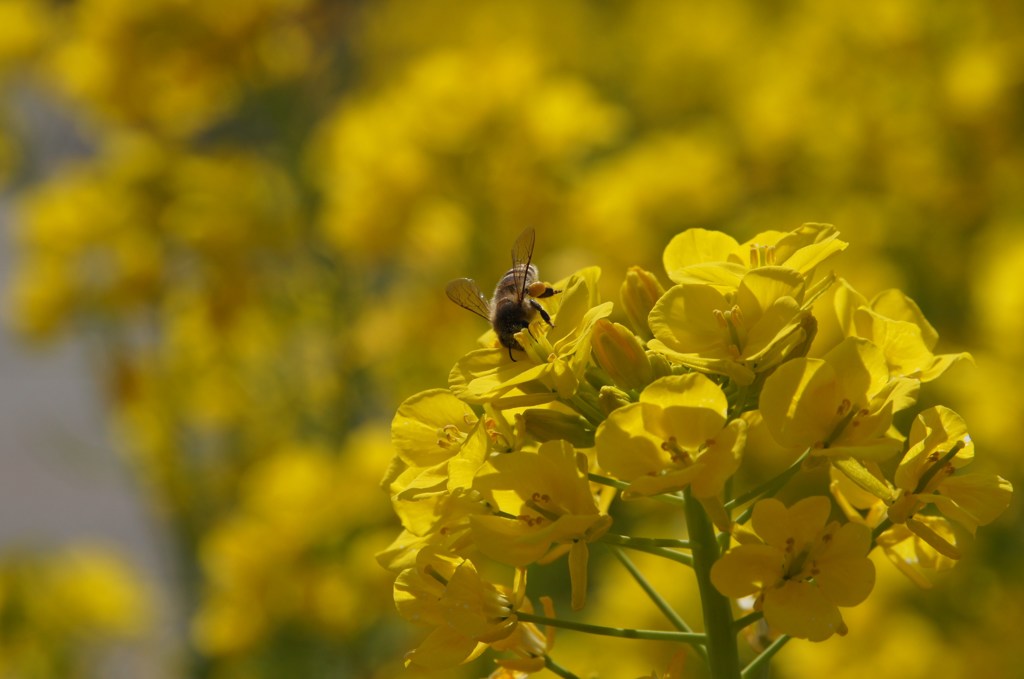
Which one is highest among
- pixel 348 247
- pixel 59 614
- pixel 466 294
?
pixel 466 294

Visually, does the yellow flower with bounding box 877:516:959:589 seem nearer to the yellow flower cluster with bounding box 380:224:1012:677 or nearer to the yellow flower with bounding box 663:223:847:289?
the yellow flower cluster with bounding box 380:224:1012:677

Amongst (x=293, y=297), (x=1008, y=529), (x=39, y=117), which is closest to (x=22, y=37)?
(x=293, y=297)

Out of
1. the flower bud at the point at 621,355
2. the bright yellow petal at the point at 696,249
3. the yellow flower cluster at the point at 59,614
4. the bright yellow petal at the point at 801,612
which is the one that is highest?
the bright yellow petal at the point at 696,249

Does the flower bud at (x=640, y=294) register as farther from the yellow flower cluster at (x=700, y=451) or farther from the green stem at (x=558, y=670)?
the green stem at (x=558, y=670)

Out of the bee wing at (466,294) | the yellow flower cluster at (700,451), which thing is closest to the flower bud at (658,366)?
the yellow flower cluster at (700,451)

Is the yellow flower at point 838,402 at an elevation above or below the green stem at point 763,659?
above

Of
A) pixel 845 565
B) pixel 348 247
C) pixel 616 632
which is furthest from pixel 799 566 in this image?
pixel 348 247

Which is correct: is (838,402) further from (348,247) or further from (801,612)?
(348,247)

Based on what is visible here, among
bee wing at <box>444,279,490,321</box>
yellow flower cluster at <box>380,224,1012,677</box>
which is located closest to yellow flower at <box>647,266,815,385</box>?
yellow flower cluster at <box>380,224,1012,677</box>
